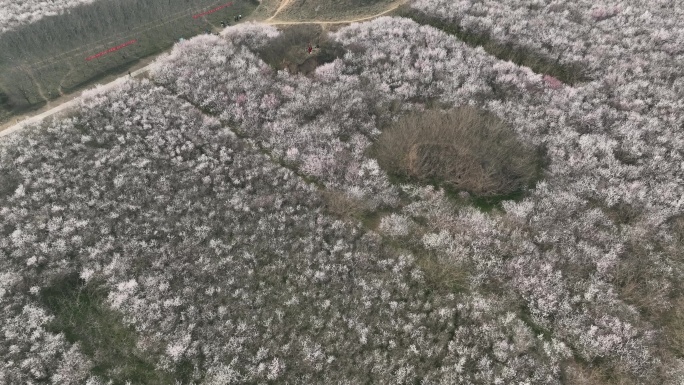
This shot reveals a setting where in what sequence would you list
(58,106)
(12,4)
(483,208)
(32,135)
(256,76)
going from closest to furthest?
1. (483,208)
2. (32,135)
3. (58,106)
4. (256,76)
5. (12,4)

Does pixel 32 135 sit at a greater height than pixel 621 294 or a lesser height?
greater

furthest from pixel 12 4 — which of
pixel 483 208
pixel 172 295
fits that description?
pixel 483 208

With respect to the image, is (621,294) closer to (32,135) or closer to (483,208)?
Result: (483,208)

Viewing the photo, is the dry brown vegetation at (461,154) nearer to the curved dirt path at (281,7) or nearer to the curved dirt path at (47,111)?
the curved dirt path at (47,111)

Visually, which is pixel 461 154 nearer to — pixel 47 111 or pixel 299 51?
pixel 299 51

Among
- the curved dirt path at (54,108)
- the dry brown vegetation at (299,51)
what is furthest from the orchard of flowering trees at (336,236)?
the dry brown vegetation at (299,51)

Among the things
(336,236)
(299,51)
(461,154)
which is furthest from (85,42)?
(461,154)

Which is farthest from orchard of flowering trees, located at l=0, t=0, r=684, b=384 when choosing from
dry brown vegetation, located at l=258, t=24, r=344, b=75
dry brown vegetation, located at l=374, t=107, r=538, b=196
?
dry brown vegetation, located at l=258, t=24, r=344, b=75
